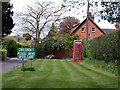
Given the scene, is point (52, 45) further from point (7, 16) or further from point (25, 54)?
point (25, 54)

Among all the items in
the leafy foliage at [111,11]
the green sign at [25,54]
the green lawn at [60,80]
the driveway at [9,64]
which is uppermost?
the leafy foliage at [111,11]

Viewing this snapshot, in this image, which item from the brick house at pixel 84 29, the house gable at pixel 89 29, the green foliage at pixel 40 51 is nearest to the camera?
the green foliage at pixel 40 51

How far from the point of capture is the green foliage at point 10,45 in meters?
28.1

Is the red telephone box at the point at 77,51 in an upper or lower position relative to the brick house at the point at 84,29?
lower

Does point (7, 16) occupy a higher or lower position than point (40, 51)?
higher

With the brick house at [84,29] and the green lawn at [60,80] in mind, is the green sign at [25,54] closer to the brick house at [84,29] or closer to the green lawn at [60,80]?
the green lawn at [60,80]

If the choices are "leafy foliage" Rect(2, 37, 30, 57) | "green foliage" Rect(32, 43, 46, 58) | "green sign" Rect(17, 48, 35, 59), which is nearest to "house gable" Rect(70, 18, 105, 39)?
"green foliage" Rect(32, 43, 46, 58)

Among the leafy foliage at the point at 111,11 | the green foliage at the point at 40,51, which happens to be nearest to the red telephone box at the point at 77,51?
the green foliage at the point at 40,51

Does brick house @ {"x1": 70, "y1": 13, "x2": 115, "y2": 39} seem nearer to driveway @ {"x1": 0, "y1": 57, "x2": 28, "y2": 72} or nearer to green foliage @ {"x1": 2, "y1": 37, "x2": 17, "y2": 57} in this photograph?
green foliage @ {"x1": 2, "y1": 37, "x2": 17, "y2": 57}

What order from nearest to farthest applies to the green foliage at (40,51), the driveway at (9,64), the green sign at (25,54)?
the green sign at (25,54) → the driveway at (9,64) → the green foliage at (40,51)

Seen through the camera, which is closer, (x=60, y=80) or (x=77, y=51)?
(x=60, y=80)

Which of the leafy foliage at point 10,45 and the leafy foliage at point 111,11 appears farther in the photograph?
the leafy foliage at point 10,45

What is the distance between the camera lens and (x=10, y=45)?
3072cm

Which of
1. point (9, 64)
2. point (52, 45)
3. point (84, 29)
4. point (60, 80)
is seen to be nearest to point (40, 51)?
point (52, 45)
